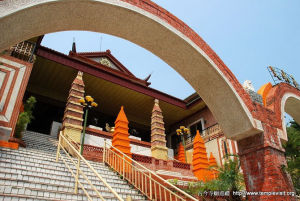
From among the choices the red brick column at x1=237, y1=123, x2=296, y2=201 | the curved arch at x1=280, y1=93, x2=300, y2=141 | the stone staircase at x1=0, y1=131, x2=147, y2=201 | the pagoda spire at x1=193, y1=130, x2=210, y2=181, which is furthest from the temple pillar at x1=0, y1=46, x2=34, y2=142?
the curved arch at x1=280, y1=93, x2=300, y2=141

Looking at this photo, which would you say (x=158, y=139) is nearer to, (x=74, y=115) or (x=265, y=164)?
(x=74, y=115)

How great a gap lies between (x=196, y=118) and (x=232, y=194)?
14442mm

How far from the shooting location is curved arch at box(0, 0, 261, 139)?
11.2 feet

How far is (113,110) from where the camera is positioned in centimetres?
1978

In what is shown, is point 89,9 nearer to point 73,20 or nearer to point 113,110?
point 73,20

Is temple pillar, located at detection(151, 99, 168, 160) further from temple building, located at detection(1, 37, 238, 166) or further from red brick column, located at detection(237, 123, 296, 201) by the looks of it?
red brick column, located at detection(237, 123, 296, 201)

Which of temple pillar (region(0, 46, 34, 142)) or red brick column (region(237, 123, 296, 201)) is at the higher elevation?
temple pillar (region(0, 46, 34, 142))

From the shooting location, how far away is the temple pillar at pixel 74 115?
38.5 feet

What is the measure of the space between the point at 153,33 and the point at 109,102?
14.2 m

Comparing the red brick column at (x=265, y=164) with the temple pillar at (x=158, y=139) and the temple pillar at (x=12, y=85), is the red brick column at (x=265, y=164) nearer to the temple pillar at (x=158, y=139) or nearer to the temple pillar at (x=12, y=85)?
the temple pillar at (x=12, y=85)

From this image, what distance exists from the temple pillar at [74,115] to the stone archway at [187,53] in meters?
8.25

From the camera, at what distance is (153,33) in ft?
15.3

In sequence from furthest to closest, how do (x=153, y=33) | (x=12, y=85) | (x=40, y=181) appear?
1. (x=12, y=85)
2. (x=40, y=181)
3. (x=153, y=33)

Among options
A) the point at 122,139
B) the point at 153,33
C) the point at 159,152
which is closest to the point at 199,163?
the point at 159,152
